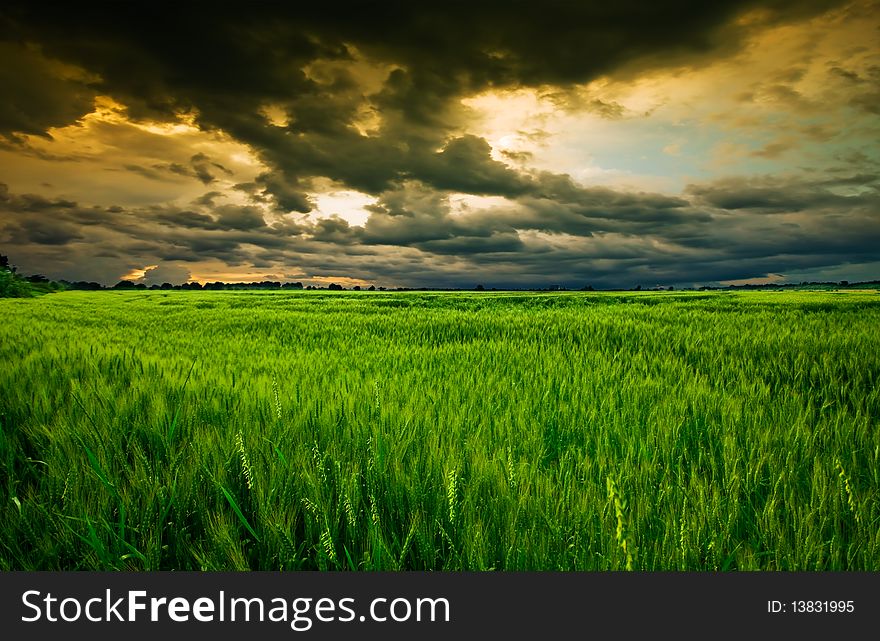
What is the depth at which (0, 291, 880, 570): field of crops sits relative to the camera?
53.4 inches

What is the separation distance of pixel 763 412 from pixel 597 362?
1.82 metres

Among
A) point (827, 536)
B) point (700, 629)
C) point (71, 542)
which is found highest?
point (71, 542)

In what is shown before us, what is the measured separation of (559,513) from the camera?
5.00 feet

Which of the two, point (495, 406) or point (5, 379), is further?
point (5, 379)

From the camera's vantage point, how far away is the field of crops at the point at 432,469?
1.36 m

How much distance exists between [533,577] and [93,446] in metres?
2.17

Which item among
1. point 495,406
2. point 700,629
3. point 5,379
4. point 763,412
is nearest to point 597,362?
point 763,412

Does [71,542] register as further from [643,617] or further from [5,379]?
[5,379]

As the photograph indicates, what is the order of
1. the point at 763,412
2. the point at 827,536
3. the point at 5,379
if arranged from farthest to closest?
the point at 5,379 → the point at 763,412 → the point at 827,536

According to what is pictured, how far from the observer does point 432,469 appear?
1.77 meters

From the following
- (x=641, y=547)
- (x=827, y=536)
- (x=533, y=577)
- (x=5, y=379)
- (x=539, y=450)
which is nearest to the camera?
(x=533, y=577)

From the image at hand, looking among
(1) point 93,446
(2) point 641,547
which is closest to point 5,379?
(1) point 93,446

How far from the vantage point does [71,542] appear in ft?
4.54

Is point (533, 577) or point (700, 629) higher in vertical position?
point (533, 577)
